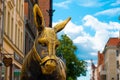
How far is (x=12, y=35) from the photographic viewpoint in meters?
37.2

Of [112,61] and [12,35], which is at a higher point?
[112,61]

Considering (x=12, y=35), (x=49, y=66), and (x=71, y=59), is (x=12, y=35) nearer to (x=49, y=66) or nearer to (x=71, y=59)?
(x=49, y=66)

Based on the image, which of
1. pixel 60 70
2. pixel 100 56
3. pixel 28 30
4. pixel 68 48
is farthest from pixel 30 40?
pixel 100 56

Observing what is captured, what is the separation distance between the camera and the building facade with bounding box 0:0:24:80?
31352 mm

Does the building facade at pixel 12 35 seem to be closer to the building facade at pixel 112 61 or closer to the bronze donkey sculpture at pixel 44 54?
the bronze donkey sculpture at pixel 44 54

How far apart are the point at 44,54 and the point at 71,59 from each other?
61.4 m

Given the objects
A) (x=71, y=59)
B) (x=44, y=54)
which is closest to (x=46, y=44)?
(x=44, y=54)

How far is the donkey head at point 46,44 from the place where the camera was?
25.0 ft

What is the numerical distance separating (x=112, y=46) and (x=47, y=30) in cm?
10940

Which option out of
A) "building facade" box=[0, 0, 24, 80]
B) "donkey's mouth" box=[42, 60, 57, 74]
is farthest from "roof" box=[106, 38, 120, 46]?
"donkey's mouth" box=[42, 60, 57, 74]

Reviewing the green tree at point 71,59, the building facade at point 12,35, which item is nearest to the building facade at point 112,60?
the green tree at point 71,59

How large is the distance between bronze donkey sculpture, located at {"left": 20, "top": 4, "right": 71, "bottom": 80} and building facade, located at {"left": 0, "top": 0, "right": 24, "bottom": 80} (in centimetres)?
1939

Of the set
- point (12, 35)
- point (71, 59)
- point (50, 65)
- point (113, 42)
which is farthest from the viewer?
point (113, 42)

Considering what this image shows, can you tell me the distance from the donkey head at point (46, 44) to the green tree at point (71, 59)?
60698mm
